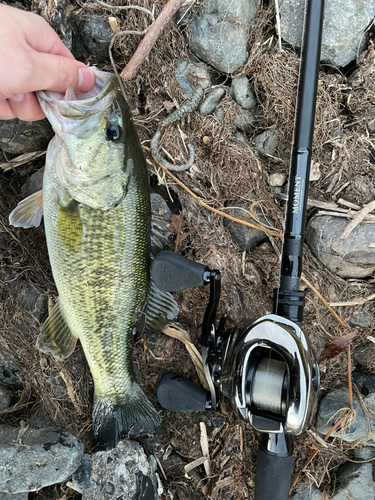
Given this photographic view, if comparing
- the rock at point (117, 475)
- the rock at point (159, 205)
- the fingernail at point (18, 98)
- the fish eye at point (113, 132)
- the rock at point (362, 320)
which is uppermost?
the fingernail at point (18, 98)

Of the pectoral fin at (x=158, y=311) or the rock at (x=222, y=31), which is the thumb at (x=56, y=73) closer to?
the rock at (x=222, y=31)

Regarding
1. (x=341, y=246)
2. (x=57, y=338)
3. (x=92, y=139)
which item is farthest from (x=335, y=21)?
(x=57, y=338)

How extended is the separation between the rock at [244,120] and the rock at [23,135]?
1439 millimetres

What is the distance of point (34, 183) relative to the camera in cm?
266

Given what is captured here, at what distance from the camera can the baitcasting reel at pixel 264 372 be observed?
1.90 m

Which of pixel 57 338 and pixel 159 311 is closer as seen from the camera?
pixel 57 338

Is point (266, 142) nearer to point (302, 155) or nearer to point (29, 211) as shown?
point (302, 155)

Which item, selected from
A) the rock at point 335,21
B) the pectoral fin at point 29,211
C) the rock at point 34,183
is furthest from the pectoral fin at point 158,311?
the rock at point 335,21

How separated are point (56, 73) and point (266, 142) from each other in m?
1.71

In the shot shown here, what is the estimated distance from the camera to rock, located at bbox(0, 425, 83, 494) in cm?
239

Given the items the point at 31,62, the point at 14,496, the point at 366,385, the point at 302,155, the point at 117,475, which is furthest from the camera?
the point at 366,385

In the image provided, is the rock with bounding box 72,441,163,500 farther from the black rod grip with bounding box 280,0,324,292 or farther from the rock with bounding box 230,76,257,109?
the rock with bounding box 230,76,257,109

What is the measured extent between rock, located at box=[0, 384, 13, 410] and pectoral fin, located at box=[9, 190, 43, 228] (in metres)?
1.27

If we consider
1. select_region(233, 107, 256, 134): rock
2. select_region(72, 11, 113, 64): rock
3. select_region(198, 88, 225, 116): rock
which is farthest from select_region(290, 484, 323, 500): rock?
select_region(72, 11, 113, 64): rock
